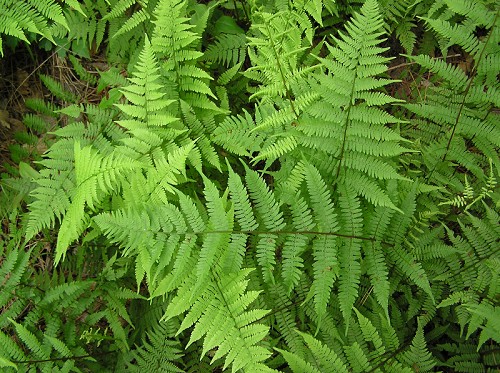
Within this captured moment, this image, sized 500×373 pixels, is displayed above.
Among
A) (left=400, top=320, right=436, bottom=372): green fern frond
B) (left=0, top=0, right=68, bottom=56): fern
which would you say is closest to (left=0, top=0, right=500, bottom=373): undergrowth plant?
(left=400, top=320, right=436, bottom=372): green fern frond

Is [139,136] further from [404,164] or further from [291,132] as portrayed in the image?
[404,164]

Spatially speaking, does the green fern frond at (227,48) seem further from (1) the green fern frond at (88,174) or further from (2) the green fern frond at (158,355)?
(2) the green fern frond at (158,355)

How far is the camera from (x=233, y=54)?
3.91 meters

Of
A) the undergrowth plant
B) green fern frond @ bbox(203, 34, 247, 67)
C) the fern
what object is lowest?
the undergrowth plant

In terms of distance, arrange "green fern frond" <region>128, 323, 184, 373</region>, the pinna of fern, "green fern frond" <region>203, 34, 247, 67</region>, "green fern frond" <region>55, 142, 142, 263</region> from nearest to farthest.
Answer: "green fern frond" <region>55, 142, 142, 263</region> → the pinna of fern → "green fern frond" <region>128, 323, 184, 373</region> → "green fern frond" <region>203, 34, 247, 67</region>

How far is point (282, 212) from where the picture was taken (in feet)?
9.13

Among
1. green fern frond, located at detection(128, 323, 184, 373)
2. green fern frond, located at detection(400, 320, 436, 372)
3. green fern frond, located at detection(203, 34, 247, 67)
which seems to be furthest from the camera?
green fern frond, located at detection(203, 34, 247, 67)

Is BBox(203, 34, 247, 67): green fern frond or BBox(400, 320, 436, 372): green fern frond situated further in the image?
BBox(203, 34, 247, 67): green fern frond

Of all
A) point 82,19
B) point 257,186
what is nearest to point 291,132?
point 257,186

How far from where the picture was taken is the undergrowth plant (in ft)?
9.00

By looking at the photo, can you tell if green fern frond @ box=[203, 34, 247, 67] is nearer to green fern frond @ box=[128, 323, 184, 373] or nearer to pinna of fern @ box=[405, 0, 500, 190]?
pinna of fern @ box=[405, 0, 500, 190]

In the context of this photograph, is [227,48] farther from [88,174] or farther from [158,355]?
[158,355]

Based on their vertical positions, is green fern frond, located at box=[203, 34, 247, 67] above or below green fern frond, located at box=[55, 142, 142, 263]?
above

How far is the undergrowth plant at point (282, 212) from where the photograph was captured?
2742 mm
